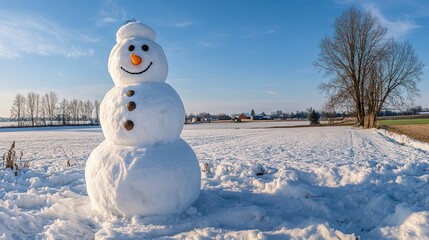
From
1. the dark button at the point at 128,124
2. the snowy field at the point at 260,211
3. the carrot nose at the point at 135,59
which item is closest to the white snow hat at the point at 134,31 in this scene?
the carrot nose at the point at 135,59

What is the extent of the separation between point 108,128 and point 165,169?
3.49 feet

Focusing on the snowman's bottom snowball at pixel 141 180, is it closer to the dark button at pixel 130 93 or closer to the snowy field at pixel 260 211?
the snowy field at pixel 260 211

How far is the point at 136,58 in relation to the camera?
14.9ft

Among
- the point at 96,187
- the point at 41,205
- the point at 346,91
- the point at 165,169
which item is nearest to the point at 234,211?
the point at 165,169

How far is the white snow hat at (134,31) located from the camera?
16.0 feet

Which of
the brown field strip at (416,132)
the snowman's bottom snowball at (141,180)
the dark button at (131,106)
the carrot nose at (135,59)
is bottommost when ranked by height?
the brown field strip at (416,132)

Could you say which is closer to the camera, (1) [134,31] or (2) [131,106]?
(2) [131,106]

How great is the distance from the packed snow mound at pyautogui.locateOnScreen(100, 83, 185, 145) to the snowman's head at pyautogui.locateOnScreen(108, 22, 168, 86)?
18 cm

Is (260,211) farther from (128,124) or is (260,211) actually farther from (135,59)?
(135,59)

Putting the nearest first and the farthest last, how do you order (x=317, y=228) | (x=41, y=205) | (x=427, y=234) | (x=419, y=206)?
(x=427, y=234) < (x=317, y=228) < (x=419, y=206) < (x=41, y=205)

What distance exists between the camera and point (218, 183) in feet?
21.3

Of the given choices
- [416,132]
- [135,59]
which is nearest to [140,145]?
[135,59]

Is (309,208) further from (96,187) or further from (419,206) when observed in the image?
(96,187)

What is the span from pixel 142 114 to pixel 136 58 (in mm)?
835
